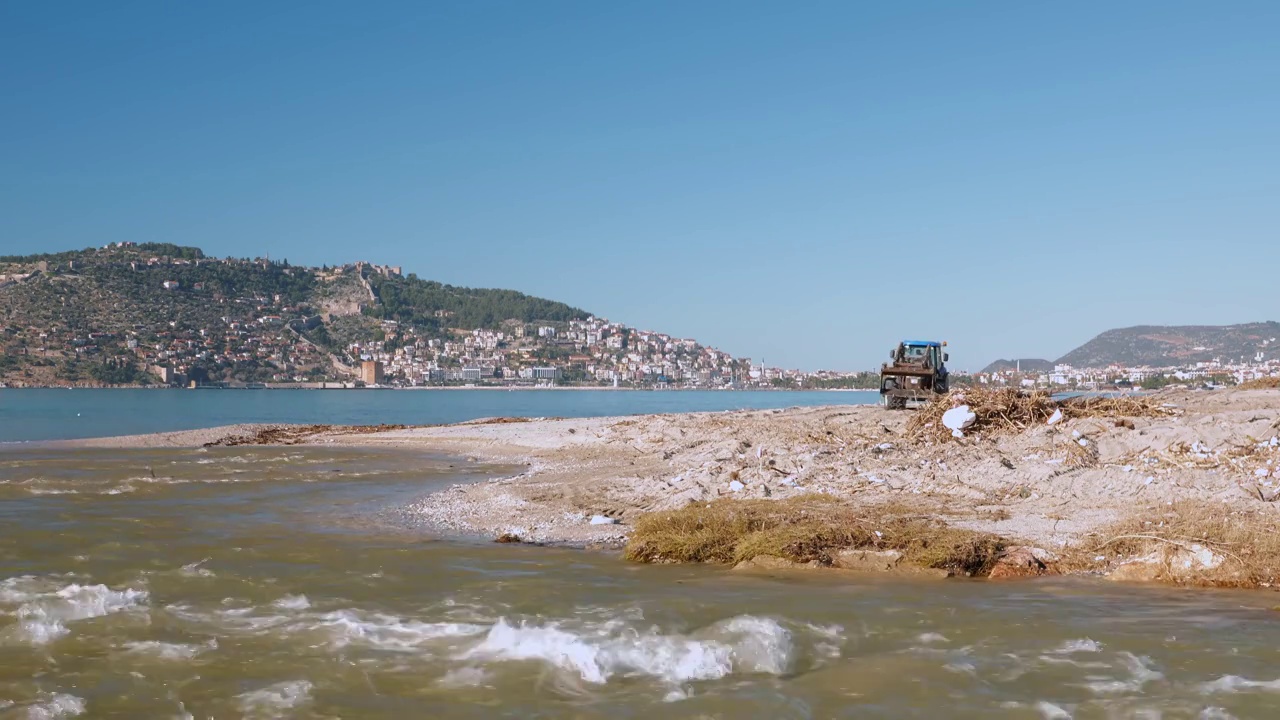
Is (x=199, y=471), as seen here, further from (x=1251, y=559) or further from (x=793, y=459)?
(x=1251, y=559)

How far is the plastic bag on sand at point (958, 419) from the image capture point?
49.0 feet

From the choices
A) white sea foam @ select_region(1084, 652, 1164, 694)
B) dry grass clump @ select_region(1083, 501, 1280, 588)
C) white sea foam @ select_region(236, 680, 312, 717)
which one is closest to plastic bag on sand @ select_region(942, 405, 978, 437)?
dry grass clump @ select_region(1083, 501, 1280, 588)

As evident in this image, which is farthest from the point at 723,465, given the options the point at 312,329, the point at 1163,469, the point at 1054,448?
the point at 312,329

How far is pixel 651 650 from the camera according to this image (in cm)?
633

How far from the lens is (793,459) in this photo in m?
14.4

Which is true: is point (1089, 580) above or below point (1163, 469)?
below

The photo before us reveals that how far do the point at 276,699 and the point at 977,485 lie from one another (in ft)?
31.8

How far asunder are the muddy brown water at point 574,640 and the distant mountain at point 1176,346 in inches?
4004

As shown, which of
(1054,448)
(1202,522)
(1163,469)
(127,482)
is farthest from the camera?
(127,482)

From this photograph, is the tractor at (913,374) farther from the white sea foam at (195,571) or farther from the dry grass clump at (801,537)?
the white sea foam at (195,571)

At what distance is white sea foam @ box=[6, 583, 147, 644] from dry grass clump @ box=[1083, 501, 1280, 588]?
929 centimetres

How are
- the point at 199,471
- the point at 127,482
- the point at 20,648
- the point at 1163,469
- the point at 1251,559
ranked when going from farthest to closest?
the point at 199,471, the point at 127,482, the point at 1163,469, the point at 1251,559, the point at 20,648

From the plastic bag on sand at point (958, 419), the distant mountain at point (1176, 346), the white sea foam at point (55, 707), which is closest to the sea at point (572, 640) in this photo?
the white sea foam at point (55, 707)

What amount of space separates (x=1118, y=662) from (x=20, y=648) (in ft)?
25.9
